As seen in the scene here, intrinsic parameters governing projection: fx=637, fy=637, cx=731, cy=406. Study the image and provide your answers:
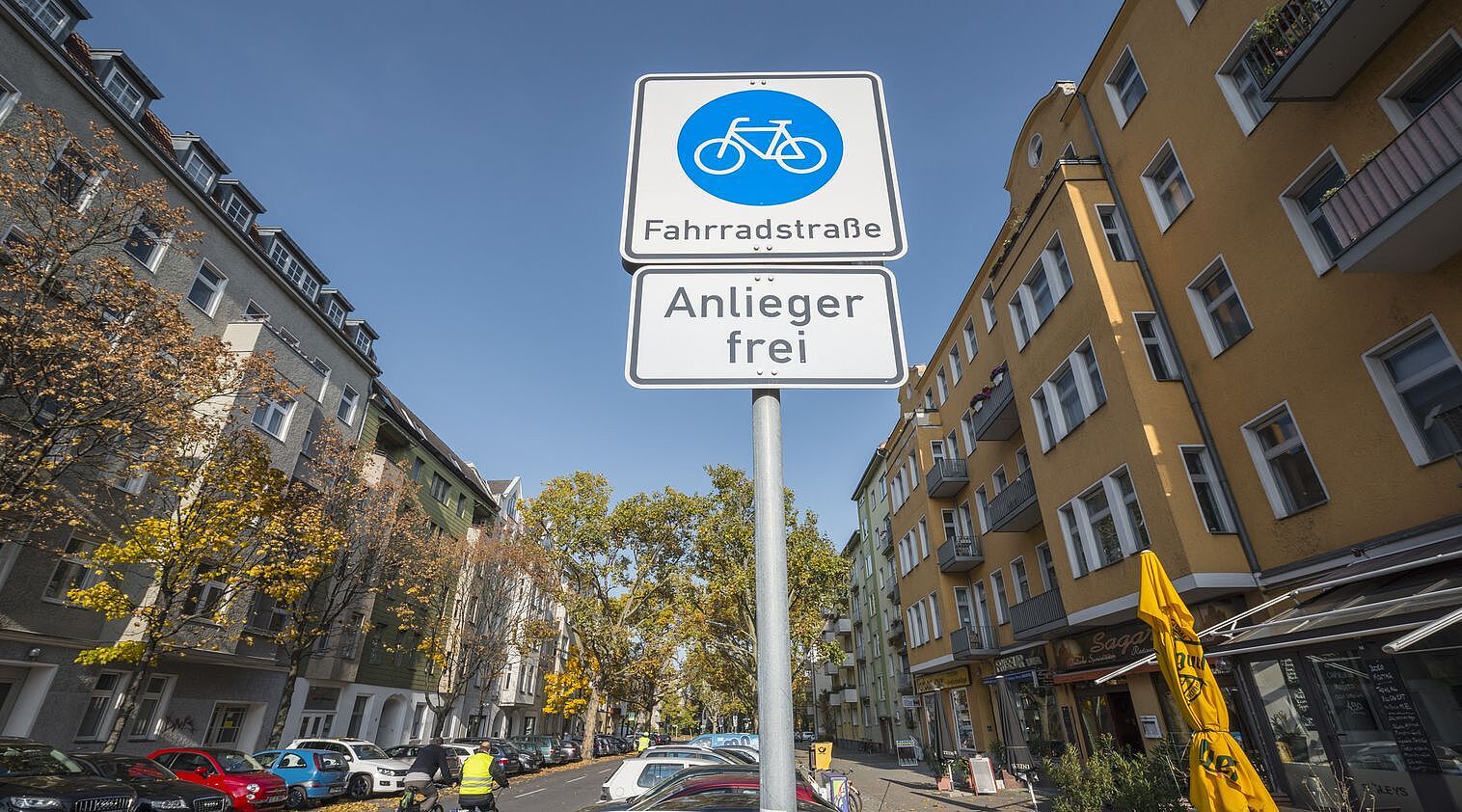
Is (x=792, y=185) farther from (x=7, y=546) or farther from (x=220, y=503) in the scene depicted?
(x=7, y=546)

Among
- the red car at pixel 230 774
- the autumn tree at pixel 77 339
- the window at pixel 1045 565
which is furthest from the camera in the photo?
the window at pixel 1045 565

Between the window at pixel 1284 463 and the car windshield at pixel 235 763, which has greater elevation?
the window at pixel 1284 463

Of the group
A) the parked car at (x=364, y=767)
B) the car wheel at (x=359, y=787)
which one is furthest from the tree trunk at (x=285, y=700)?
the car wheel at (x=359, y=787)

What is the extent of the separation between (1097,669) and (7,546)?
89.7 ft

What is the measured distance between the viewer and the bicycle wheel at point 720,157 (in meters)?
2.38

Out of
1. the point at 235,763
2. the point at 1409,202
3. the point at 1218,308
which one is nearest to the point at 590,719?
the point at 235,763

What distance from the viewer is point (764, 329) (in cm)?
192

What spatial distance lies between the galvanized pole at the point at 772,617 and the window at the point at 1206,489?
14692 millimetres

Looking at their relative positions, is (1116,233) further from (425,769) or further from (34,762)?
(34,762)

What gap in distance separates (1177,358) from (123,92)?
102 ft

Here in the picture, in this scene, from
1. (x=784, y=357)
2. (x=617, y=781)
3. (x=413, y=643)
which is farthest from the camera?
(x=413, y=643)

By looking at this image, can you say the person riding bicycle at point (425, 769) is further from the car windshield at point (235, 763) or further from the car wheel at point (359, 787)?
the car wheel at point (359, 787)

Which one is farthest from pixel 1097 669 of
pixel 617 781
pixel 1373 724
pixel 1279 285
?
pixel 617 781

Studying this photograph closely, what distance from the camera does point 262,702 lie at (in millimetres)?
25000
